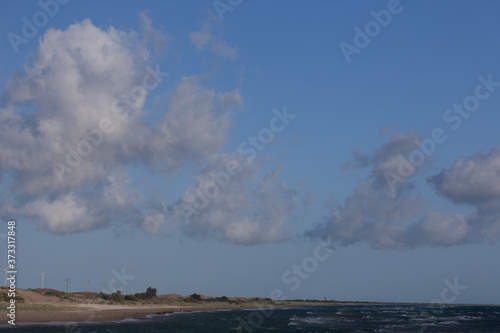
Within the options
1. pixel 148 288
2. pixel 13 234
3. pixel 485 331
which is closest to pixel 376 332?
pixel 485 331

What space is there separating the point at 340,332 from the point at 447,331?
17570 mm

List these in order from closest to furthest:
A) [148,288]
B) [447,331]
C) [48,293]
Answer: [447,331] → [48,293] → [148,288]

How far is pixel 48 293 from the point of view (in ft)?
358

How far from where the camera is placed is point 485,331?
71125 mm

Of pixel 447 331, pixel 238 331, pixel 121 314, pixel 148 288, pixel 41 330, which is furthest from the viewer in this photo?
pixel 148 288

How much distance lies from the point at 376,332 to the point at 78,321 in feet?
142

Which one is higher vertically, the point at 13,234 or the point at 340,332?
the point at 13,234

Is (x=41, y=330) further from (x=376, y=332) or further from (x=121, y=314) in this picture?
(x=376, y=332)

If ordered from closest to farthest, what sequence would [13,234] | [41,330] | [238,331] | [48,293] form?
[13,234] < [41,330] < [238,331] < [48,293]

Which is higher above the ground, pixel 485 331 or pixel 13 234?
pixel 13 234

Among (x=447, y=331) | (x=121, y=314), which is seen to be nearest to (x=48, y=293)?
(x=121, y=314)

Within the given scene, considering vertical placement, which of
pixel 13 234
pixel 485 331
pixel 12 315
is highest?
pixel 13 234

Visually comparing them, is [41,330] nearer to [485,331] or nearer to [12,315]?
[12,315]

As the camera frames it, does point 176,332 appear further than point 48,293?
No
